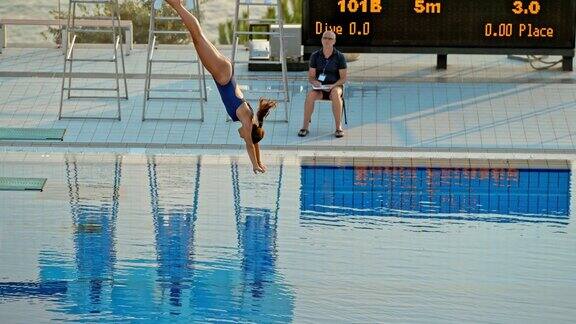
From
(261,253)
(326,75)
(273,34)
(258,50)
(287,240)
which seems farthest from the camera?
(258,50)

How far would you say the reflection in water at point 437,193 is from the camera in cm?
1318

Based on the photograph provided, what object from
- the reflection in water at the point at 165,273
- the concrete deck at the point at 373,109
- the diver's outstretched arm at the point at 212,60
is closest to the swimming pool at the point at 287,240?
the reflection in water at the point at 165,273

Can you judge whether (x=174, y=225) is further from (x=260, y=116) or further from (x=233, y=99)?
(x=260, y=116)

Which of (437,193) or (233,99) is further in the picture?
(437,193)

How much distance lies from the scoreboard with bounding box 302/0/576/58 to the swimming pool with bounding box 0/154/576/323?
2783 mm

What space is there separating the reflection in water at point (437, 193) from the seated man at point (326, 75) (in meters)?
1.26

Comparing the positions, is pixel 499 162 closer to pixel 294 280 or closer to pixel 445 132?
pixel 445 132

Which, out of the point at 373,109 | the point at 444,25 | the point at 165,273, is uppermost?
the point at 444,25

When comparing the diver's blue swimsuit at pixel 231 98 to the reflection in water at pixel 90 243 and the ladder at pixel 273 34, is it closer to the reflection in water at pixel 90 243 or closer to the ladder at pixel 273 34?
the reflection in water at pixel 90 243

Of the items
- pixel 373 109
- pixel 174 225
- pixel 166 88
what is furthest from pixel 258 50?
pixel 174 225

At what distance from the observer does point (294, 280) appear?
10.7m

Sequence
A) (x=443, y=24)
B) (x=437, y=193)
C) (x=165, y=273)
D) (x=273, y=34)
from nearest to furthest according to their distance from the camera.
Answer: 1. (x=165, y=273)
2. (x=437, y=193)
3. (x=273, y=34)
4. (x=443, y=24)

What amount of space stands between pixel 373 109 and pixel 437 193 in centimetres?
342

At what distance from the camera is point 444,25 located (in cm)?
1780
